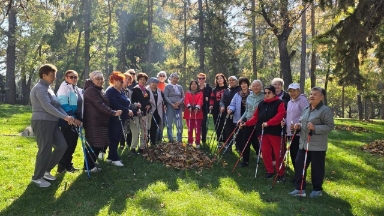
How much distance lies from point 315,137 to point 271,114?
1.09 meters

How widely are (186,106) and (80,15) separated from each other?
59.3 feet

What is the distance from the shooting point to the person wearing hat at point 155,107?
7.94 metres

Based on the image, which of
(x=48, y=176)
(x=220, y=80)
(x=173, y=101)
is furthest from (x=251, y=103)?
(x=48, y=176)

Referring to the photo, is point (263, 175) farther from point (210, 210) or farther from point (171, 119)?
point (171, 119)

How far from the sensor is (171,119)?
866 cm

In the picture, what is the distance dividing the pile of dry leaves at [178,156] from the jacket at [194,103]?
948mm

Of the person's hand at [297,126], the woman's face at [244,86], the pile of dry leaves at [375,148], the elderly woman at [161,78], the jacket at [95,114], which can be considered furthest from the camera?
the pile of dry leaves at [375,148]

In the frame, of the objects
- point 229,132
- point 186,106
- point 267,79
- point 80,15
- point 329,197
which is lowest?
point 329,197

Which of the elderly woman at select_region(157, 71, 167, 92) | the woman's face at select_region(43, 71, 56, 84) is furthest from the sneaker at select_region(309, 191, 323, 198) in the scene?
the woman's face at select_region(43, 71, 56, 84)

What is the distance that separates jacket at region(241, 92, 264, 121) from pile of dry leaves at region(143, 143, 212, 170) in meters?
1.37

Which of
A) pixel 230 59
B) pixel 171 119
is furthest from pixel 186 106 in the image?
pixel 230 59

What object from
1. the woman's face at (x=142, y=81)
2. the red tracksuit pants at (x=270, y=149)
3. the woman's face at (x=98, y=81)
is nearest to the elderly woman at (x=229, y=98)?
the red tracksuit pants at (x=270, y=149)

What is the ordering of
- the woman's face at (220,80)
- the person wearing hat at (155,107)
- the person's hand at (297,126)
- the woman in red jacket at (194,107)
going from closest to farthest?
1. the person's hand at (297,126)
2. the person wearing hat at (155,107)
3. the woman in red jacket at (194,107)
4. the woman's face at (220,80)

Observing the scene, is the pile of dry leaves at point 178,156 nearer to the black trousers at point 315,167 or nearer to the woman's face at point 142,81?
the woman's face at point 142,81
